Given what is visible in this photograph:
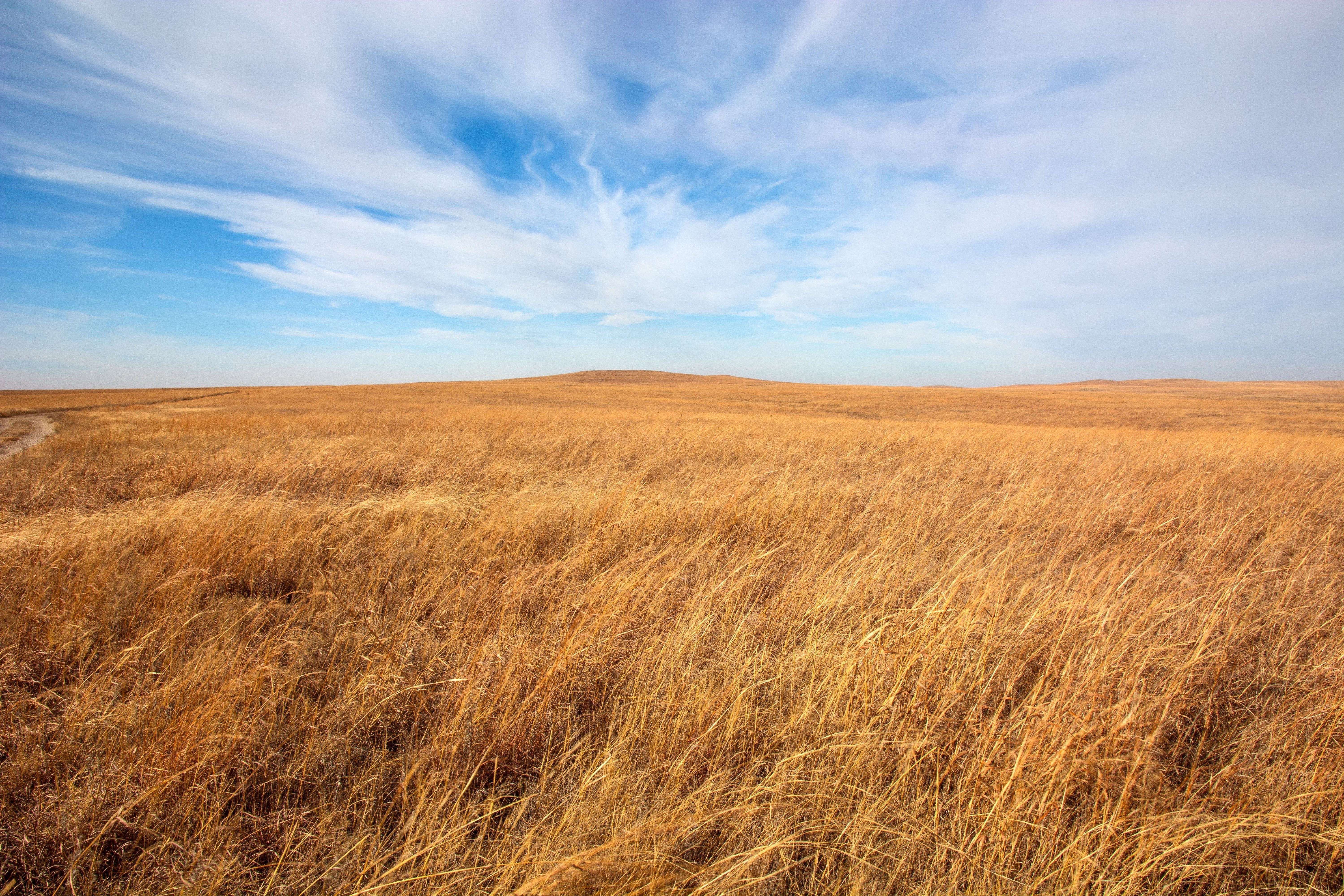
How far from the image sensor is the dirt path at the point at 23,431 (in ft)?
44.1

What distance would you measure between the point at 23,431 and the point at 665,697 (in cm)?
2990

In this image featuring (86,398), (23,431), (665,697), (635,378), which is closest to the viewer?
(665,697)

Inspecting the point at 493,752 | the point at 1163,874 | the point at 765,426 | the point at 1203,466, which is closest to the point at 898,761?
the point at 1163,874

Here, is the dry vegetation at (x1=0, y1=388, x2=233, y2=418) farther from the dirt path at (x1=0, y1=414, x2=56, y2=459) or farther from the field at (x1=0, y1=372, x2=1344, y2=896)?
the field at (x1=0, y1=372, x2=1344, y2=896)

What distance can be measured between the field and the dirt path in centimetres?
1250

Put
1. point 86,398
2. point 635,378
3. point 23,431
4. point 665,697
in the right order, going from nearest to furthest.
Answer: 1. point 665,697
2. point 23,431
3. point 86,398
4. point 635,378

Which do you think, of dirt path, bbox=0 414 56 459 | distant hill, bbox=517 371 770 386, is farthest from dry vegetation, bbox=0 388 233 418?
distant hill, bbox=517 371 770 386

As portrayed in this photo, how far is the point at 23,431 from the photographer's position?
749 inches

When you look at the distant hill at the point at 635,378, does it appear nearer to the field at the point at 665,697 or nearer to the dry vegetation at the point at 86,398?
the dry vegetation at the point at 86,398

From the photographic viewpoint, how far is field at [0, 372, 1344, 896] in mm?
1704

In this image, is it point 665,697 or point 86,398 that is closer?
point 665,697

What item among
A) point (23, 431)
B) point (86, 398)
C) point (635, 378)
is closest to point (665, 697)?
point (23, 431)

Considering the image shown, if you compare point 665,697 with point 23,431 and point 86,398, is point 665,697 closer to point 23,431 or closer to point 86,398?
point 23,431

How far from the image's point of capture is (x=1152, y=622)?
3131 millimetres
